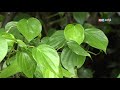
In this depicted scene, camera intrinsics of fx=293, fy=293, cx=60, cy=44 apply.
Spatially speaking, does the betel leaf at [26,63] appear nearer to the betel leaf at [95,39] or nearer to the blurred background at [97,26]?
the betel leaf at [95,39]

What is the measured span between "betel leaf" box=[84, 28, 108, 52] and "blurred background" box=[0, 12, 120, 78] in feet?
1.91

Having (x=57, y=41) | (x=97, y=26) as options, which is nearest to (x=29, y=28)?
(x=57, y=41)

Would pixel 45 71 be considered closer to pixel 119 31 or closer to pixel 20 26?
pixel 20 26

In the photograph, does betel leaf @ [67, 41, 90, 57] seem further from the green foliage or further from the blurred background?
the blurred background

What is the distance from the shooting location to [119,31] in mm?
1863

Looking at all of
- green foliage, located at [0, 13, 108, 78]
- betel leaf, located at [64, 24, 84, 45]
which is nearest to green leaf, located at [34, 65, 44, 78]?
green foliage, located at [0, 13, 108, 78]

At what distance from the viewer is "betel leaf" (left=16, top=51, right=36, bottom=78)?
0.67 meters

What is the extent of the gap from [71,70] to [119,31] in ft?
3.97

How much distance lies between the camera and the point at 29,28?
2.48ft

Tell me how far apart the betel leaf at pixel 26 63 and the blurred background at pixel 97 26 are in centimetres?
67

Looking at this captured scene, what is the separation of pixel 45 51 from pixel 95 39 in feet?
0.53

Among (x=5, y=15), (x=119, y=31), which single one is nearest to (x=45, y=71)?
(x=5, y=15)

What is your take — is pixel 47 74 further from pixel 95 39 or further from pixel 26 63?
pixel 95 39
